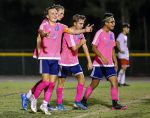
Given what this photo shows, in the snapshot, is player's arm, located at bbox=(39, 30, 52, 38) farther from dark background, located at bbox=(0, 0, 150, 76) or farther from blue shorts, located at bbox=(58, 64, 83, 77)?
dark background, located at bbox=(0, 0, 150, 76)

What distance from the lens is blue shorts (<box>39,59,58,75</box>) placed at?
22.4 feet

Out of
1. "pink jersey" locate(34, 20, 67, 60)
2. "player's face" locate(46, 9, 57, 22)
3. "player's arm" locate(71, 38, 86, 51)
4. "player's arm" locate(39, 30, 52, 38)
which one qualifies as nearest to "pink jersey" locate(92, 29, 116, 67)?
"player's arm" locate(71, 38, 86, 51)

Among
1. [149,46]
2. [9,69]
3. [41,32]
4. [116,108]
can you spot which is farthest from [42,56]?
[149,46]

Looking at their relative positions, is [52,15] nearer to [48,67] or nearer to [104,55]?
[48,67]

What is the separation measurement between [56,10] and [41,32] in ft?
2.35

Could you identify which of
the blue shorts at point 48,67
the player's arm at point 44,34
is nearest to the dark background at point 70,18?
the blue shorts at point 48,67

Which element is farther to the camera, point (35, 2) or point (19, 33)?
point (19, 33)

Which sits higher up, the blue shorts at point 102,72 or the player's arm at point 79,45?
the player's arm at point 79,45

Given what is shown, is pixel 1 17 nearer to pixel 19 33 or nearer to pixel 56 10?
pixel 19 33

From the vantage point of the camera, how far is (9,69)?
69.2ft

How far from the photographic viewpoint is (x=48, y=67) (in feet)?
22.5

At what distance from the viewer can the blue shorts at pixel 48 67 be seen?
6.83 meters

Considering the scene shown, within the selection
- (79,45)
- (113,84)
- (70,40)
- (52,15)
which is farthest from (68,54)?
(113,84)

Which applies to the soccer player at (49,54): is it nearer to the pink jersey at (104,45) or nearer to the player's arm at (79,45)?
the player's arm at (79,45)
